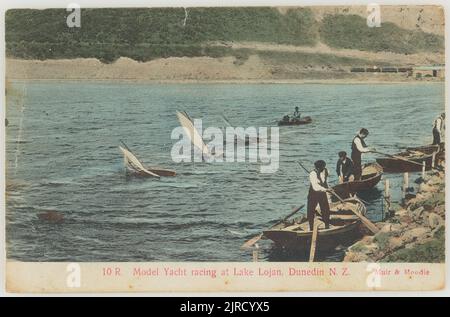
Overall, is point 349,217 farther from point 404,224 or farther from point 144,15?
point 144,15

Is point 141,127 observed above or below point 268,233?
above

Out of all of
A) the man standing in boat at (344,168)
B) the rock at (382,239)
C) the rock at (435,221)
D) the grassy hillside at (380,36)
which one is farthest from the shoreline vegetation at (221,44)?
the rock at (382,239)

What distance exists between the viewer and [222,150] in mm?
3656

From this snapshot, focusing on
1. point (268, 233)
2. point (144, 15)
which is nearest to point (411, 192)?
point (268, 233)

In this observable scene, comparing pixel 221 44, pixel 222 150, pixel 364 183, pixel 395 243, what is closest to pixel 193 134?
pixel 222 150

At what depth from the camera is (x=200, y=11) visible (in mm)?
3645

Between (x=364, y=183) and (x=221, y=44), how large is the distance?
47.7 inches

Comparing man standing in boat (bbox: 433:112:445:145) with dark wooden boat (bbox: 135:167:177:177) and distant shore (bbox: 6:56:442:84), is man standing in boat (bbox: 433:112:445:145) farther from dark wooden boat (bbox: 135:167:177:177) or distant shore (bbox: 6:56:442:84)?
dark wooden boat (bbox: 135:167:177:177)

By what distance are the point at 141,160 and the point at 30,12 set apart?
112 centimetres

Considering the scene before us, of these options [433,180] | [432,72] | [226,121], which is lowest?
[433,180]

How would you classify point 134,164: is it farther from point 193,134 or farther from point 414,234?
point 414,234

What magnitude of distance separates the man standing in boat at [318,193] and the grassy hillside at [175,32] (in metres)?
0.79

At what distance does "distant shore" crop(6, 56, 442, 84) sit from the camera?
3684 millimetres
